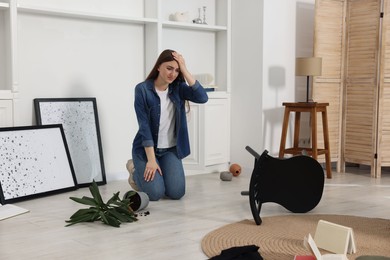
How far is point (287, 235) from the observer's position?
317 centimetres

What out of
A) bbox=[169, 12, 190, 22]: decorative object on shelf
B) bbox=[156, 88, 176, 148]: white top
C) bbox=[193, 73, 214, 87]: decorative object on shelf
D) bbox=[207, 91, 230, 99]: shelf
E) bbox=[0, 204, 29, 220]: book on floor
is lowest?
bbox=[0, 204, 29, 220]: book on floor

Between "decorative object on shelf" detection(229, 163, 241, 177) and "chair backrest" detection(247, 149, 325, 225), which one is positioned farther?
"decorative object on shelf" detection(229, 163, 241, 177)

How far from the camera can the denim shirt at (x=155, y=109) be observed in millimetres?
4152

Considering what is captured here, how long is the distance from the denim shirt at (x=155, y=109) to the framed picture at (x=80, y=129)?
729 mm

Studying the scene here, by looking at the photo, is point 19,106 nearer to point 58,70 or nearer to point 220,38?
point 58,70

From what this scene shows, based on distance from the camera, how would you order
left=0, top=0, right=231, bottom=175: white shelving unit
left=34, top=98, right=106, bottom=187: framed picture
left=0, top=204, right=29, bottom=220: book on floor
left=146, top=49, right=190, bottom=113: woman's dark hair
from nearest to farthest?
left=0, top=204, right=29, bottom=220: book on floor < left=146, top=49, right=190, bottom=113: woman's dark hair < left=0, top=0, right=231, bottom=175: white shelving unit < left=34, top=98, right=106, bottom=187: framed picture

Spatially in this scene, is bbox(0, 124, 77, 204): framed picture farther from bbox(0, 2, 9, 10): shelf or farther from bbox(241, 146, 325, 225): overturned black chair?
bbox(241, 146, 325, 225): overturned black chair

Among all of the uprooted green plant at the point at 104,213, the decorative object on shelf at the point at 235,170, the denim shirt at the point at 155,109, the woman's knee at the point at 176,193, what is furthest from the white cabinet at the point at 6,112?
the decorative object on shelf at the point at 235,170

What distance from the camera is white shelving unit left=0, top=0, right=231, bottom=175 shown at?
14.0 feet

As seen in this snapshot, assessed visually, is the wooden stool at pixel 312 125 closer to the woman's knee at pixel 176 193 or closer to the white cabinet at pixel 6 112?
the woman's knee at pixel 176 193

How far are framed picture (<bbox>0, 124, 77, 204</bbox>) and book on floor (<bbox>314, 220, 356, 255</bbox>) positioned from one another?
2.32 meters

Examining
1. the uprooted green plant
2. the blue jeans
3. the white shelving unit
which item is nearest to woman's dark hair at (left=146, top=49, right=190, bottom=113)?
the blue jeans

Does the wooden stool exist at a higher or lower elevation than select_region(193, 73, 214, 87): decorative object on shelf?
lower

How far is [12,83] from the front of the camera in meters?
4.27
